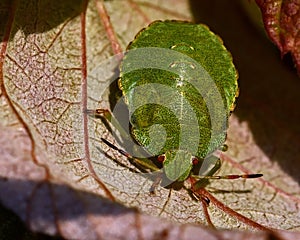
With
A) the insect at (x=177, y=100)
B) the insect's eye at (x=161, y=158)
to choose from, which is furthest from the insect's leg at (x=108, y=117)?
the insect's eye at (x=161, y=158)

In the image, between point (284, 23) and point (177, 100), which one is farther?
point (284, 23)

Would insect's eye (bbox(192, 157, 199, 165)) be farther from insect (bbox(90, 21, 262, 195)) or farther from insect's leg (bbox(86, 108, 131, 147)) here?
Answer: insect's leg (bbox(86, 108, 131, 147))

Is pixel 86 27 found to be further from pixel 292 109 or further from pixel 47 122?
pixel 292 109

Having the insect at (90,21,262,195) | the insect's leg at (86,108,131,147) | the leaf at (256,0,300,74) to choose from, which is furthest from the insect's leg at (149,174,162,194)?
the leaf at (256,0,300,74)

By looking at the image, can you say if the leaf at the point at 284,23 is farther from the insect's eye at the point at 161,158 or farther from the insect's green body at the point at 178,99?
the insect's eye at the point at 161,158

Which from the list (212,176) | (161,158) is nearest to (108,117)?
(161,158)

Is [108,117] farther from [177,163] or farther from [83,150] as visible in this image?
[177,163]
